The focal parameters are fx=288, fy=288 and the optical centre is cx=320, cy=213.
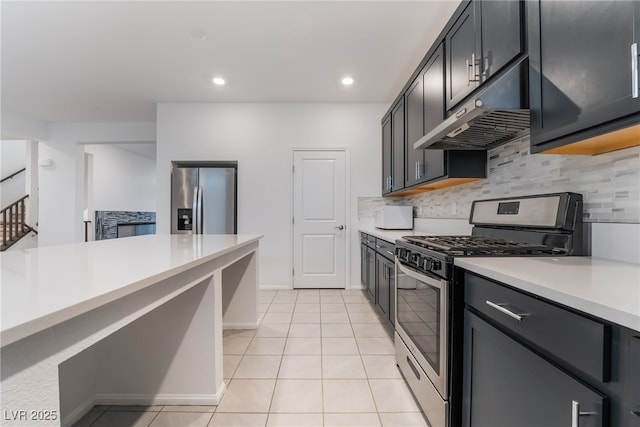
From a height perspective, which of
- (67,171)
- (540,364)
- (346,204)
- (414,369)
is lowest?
(414,369)

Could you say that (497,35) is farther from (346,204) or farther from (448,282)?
(346,204)

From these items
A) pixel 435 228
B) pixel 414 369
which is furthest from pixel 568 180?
pixel 435 228

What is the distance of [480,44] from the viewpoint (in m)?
1.60

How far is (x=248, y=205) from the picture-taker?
4.18 meters

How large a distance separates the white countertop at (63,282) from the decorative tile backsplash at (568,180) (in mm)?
1763

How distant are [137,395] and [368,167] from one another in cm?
352

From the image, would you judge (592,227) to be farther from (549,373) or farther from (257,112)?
(257,112)

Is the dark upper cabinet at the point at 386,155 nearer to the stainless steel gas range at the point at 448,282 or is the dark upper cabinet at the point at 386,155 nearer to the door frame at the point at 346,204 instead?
the door frame at the point at 346,204

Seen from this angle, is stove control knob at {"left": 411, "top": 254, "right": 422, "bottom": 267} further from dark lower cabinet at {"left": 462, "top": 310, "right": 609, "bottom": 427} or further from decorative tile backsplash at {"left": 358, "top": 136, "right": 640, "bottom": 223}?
decorative tile backsplash at {"left": 358, "top": 136, "right": 640, "bottom": 223}

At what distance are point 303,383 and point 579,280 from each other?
159 centimetres

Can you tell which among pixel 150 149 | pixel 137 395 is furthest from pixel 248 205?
pixel 150 149

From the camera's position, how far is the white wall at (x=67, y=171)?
5059mm

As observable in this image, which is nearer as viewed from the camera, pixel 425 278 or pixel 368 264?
pixel 425 278

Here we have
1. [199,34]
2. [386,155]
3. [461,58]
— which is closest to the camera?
[461,58]
